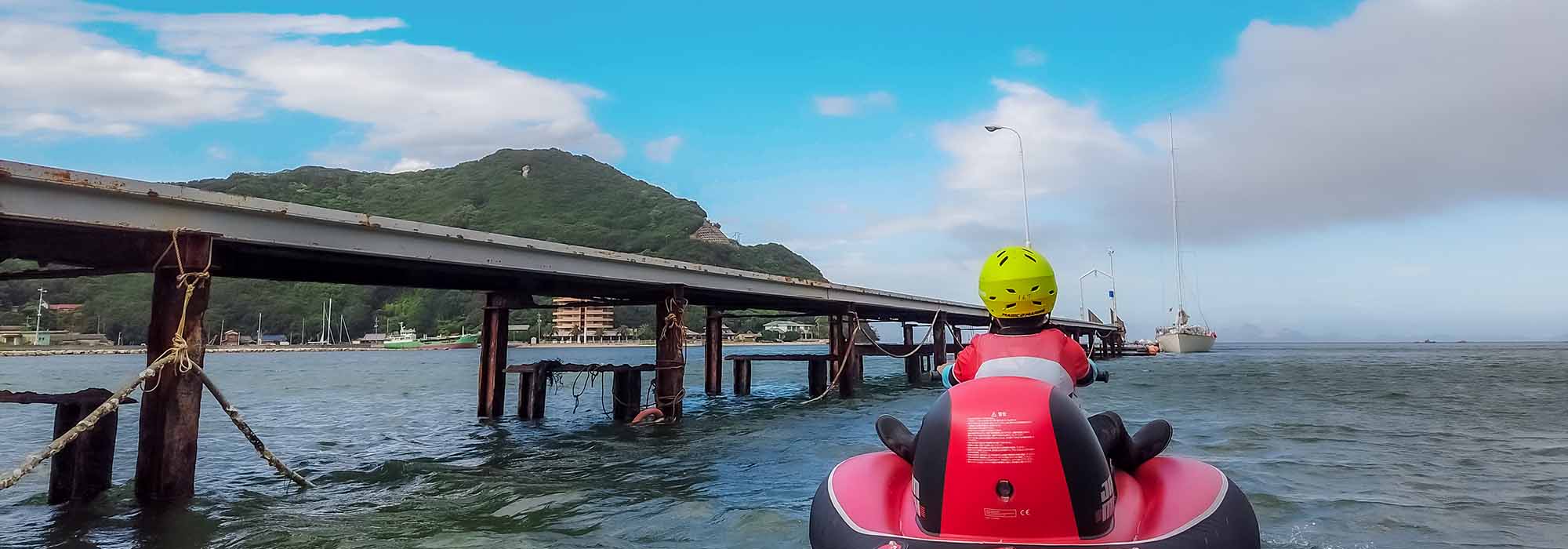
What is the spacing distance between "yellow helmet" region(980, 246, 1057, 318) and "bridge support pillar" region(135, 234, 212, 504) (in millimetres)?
9145

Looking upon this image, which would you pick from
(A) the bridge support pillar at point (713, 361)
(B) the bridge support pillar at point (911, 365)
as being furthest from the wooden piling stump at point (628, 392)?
(B) the bridge support pillar at point (911, 365)

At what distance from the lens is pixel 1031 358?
464 cm

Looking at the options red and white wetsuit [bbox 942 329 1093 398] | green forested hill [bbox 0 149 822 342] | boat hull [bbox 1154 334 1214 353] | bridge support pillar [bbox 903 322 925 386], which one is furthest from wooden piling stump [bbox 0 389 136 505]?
boat hull [bbox 1154 334 1214 353]

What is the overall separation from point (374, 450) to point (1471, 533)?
58.5 ft

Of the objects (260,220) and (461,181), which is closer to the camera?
(260,220)

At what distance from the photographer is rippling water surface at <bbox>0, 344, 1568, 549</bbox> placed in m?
8.44

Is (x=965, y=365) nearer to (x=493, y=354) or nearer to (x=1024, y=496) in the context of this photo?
(x=1024, y=496)

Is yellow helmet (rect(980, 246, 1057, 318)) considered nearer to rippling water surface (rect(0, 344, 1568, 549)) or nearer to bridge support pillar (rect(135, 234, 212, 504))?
rippling water surface (rect(0, 344, 1568, 549))

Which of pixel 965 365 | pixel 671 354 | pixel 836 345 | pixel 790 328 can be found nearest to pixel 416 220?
pixel 790 328

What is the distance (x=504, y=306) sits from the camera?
19516mm

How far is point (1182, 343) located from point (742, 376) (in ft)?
256

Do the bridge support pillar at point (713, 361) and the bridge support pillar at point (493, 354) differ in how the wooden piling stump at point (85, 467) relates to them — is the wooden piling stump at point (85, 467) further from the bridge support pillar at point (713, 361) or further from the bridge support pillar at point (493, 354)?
the bridge support pillar at point (713, 361)

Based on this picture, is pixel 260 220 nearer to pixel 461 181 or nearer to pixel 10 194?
pixel 10 194

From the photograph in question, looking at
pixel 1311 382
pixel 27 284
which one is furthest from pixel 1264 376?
pixel 27 284
